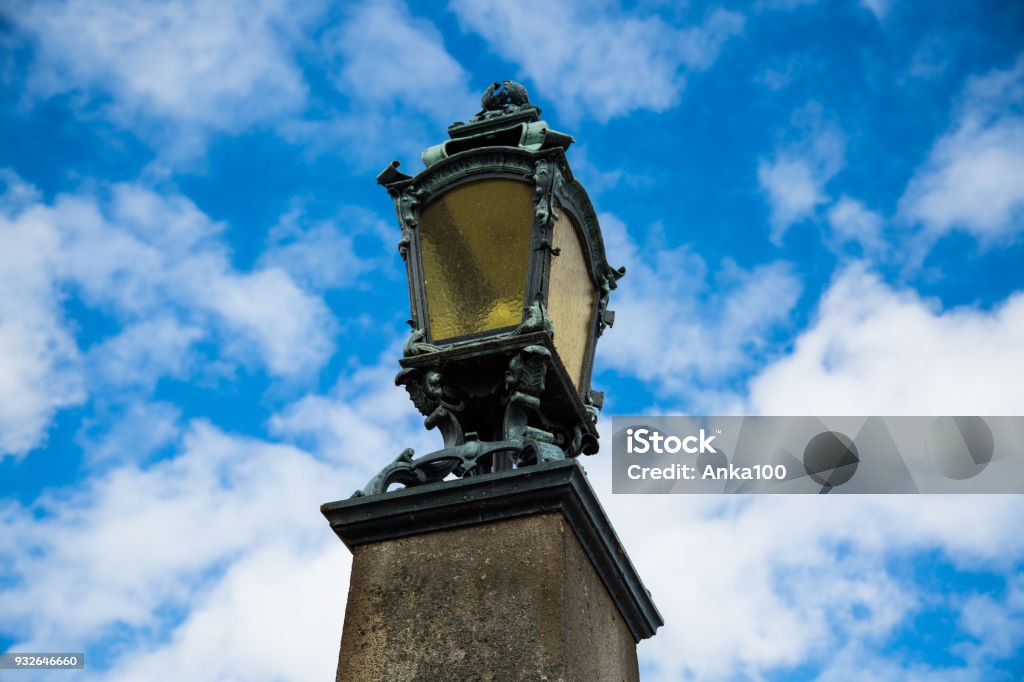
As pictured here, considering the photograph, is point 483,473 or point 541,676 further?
point 483,473

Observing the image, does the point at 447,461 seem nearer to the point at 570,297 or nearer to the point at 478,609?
the point at 478,609

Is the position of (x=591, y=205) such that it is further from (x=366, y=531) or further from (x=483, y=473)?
(x=366, y=531)

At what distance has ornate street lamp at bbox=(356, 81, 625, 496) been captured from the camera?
4887 millimetres

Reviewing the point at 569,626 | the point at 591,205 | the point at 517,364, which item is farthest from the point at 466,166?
the point at 569,626

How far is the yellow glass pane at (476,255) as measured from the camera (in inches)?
201

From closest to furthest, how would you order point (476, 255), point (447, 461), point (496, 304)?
point (447, 461) → point (496, 304) → point (476, 255)

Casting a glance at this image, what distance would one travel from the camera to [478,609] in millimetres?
4258

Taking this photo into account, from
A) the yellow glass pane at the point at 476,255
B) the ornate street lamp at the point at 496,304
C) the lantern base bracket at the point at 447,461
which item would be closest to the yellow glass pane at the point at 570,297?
the ornate street lamp at the point at 496,304

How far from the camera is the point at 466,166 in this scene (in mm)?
5340

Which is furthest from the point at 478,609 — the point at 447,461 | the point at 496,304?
the point at 496,304

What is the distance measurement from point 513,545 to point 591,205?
Answer: 72.1 inches

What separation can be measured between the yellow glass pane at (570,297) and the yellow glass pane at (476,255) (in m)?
0.16

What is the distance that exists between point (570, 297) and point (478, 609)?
167 centimetres

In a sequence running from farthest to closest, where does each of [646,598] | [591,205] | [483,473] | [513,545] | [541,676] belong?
1. [591,205]
2. [646,598]
3. [483,473]
4. [513,545]
5. [541,676]
